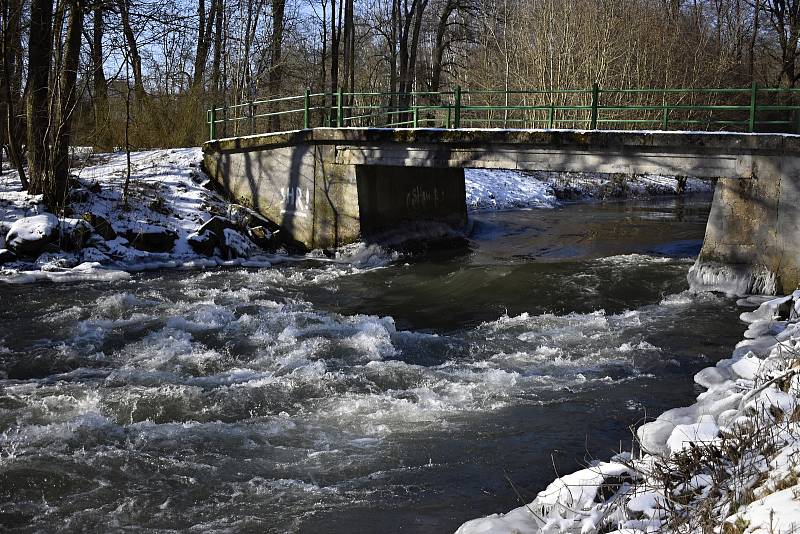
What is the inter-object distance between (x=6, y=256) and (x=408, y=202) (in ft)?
33.1

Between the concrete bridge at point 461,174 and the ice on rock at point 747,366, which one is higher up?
the concrete bridge at point 461,174

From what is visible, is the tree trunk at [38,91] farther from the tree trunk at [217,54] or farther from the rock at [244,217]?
the tree trunk at [217,54]

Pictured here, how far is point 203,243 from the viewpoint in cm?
1905

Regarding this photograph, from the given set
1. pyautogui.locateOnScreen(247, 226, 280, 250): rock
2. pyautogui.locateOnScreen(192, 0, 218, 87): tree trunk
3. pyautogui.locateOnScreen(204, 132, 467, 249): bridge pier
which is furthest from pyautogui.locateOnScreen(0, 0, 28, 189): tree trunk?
pyautogui.locateOnScreen(192, 0, 218, 87): tree trunk

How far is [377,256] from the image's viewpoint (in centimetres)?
1972

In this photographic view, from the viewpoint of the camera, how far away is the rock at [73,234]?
17375 mm

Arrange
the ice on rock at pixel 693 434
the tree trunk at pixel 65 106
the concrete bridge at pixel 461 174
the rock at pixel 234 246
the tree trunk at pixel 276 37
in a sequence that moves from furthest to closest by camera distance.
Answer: the tree trunk at pixel 276 37, the rock at pixel 234 246, the tree trunk at pixel 65 106, the concrete bridge at pixel 461 174, the ice on rock at pixel 693 434

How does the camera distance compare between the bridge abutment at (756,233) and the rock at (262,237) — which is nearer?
the bridge abutment at (756,233)

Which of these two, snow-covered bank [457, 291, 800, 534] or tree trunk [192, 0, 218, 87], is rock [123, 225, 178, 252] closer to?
tree trunk [192, 0, 218, 87]

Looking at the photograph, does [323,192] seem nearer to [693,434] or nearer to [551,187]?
[693,434]

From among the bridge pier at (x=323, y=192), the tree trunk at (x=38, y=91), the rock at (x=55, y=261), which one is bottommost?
the rock at (x=55, y=261)

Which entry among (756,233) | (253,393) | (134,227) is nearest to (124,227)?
(134,227)

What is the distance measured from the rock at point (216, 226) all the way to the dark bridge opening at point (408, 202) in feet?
10.8

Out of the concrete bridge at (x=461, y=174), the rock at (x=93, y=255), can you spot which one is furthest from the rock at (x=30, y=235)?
the concrete bridge at (x=461, y=174)
